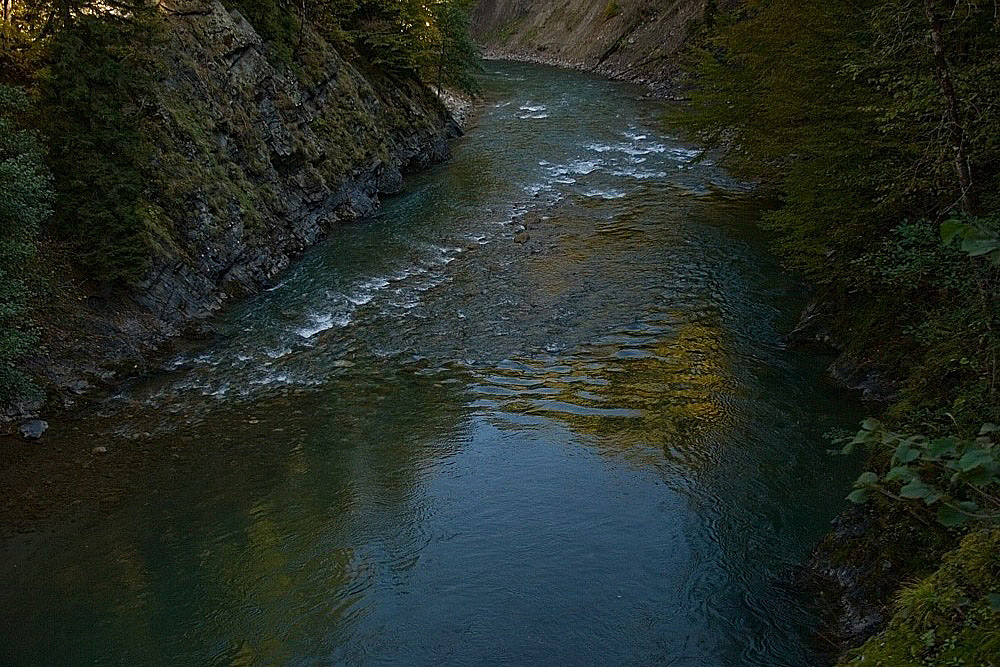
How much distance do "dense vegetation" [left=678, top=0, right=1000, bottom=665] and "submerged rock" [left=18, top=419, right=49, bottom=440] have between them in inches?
473

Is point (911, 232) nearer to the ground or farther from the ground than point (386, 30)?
nearer to the ground

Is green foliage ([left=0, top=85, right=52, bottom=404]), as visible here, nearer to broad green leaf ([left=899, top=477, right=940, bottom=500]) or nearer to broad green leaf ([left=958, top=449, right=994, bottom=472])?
broad green leaf ([left=899, top=477, right=940, bottom=500])

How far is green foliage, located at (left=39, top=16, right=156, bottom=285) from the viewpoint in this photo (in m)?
15.1

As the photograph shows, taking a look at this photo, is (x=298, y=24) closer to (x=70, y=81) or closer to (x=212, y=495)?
(x=70, y=81)

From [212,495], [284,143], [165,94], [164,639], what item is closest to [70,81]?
[165,94]

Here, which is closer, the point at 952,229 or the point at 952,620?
the point at 952,229

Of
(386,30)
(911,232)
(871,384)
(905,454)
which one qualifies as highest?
(386,30)

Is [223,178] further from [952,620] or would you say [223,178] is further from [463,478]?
[952,620]

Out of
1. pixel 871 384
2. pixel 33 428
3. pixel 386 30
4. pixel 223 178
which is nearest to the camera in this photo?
pixel 871 384

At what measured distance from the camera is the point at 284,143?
75.0ft

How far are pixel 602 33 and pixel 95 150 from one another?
46624 mm

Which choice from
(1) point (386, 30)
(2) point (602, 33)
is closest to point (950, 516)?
(1) point (386, 30)

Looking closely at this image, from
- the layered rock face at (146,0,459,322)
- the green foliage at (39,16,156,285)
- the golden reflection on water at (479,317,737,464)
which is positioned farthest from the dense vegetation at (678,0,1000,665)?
the green foliage at (39,16,156,285)

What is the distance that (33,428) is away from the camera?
12.9 meters
